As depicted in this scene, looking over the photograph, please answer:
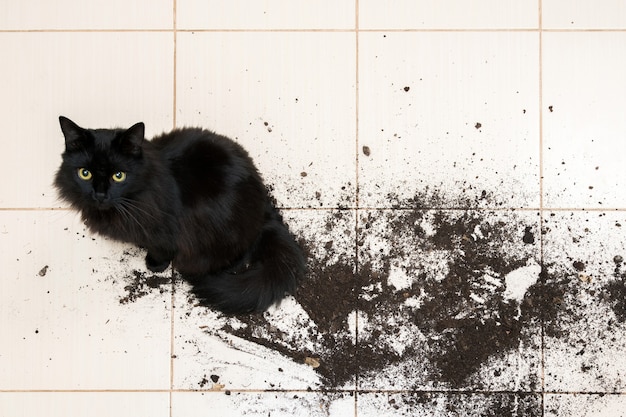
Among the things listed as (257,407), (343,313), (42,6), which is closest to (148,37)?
(42,6)

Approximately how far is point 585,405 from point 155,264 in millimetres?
1608

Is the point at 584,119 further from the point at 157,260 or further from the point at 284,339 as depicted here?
the point at 157,260

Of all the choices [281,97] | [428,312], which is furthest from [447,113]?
[428,312]

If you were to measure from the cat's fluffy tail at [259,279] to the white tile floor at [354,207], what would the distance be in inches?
5.0

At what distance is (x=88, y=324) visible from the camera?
2.02 metres

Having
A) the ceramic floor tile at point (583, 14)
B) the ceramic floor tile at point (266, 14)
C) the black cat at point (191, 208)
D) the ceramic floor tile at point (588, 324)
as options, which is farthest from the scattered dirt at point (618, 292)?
the ceramic floor tile at point (266, 14)

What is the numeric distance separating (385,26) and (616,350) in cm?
144

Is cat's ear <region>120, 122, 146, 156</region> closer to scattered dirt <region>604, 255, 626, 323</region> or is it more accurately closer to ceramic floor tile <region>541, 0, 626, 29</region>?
ceramic floor tile <region>541, 0, 626, 29</region>

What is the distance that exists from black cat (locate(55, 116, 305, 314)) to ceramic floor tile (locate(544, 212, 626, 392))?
93 centimetres

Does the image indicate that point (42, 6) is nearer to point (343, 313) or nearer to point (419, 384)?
point (343, 313)

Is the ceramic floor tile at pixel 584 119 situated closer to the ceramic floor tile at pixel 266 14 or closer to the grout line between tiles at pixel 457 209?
the grout line between tiles at pixel 457 209

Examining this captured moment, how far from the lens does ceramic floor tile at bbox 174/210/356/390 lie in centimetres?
202

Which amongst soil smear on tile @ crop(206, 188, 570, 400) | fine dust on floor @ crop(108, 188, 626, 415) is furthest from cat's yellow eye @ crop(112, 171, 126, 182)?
soil smear on tile @ crop(206, 188, 570, 400)

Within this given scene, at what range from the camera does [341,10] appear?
2072mm
